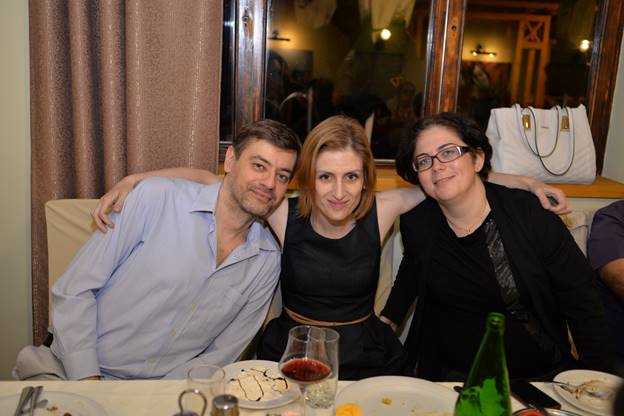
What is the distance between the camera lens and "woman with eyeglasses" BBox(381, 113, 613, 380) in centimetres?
177

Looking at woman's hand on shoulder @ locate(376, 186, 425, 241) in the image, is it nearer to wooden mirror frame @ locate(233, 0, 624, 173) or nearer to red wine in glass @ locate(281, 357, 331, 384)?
wooden mirror frame @ locate(233, 0, 624, 173)

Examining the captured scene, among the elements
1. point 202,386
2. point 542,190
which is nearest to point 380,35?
point 542,190

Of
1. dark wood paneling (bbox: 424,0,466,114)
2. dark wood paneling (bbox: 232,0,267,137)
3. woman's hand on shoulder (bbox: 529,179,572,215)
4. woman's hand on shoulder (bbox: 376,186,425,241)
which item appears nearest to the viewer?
woman's hand on shoulder (bbox: 529,179,572,215)

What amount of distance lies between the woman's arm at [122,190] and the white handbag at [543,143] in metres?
1.36

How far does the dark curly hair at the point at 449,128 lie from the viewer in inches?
72.7

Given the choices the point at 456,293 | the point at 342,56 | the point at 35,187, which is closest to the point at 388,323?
the point at 456,293

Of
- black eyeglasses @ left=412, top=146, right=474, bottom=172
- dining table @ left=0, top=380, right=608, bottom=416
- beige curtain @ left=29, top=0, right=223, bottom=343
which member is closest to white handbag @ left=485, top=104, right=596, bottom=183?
black eyeglasses @ left=412, top=146, right=474, bottom=172

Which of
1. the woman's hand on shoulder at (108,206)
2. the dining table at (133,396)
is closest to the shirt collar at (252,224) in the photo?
the woman's hand on shoulder at (108,206)

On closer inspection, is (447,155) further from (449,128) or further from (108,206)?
(108,206)

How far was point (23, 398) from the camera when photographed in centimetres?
105

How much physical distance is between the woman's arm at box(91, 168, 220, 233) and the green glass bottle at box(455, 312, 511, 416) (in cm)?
122

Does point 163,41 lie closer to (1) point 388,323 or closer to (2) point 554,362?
(1) point 388,323

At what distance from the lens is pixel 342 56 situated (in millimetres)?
2611

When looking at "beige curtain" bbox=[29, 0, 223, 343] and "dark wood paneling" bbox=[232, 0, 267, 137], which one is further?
"dark wood paneling" bbox=[232, 0, 267, 137]
